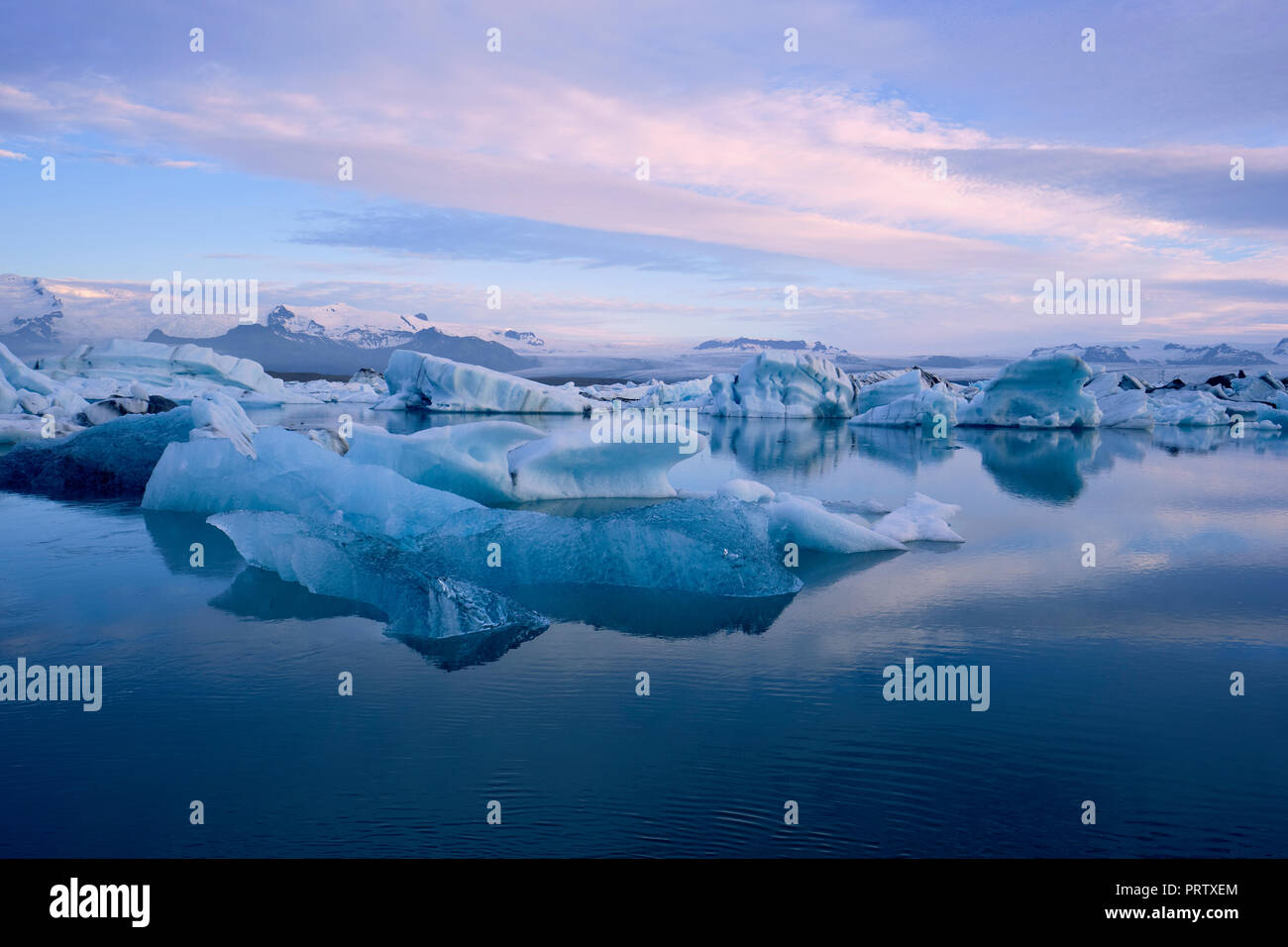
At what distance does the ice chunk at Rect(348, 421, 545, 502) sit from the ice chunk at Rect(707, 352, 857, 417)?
19.8 metres

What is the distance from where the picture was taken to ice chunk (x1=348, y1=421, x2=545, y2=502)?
8148 millimetres

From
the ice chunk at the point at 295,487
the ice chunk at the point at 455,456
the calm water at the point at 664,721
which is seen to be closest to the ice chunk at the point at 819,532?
the calm water at the point at 664,721

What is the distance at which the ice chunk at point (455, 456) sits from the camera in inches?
321

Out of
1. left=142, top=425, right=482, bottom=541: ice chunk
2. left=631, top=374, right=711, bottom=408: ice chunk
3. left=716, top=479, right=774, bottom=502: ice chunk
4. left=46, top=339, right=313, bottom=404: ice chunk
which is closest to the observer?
left=142, top=425, right=482, bottom=541: ice chunk

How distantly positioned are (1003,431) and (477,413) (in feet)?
54.2

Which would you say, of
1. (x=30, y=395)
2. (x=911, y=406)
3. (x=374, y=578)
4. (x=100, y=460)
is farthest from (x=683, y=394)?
(x=374, y=578)

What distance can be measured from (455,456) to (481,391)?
739 inches

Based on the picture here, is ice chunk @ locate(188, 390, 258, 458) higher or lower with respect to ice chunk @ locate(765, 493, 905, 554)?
higher

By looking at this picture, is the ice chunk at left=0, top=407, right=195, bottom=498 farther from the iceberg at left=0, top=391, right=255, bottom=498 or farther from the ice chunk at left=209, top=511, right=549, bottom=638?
the ice chunk at left=209, top=511, right=549, bottom=638

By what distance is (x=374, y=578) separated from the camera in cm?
482

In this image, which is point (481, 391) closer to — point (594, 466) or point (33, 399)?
point (33, 399)

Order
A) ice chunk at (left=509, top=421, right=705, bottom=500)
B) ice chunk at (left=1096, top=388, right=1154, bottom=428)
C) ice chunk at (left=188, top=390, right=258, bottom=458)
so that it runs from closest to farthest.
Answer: ice chunk at (left=509, top=421, right=705, bottom=500), ice chunk at (left=188, top=390, right=258, bottom=458), ice chunk at (left=1096, top=388, right=1154, bottom=428)

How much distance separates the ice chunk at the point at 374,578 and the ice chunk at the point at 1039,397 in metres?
20.6

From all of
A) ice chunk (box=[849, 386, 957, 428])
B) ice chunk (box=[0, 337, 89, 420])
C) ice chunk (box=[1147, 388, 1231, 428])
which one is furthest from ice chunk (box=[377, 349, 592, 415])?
ice chunk (box=[1147, 388, 1231, 428])
